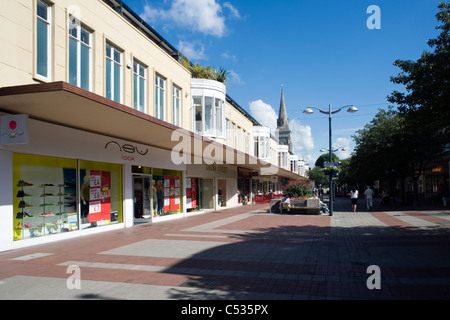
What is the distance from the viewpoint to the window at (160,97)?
1661 centimetres

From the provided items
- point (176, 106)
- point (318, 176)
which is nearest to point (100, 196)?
point (176, 106)

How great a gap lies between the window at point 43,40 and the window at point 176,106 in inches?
325

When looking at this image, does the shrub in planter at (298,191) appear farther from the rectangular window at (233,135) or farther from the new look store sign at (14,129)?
the new look store sign at (14,129)

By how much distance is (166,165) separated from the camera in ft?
58.3

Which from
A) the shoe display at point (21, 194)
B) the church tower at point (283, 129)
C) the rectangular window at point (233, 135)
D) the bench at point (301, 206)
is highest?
the church tower at point (283, 129)

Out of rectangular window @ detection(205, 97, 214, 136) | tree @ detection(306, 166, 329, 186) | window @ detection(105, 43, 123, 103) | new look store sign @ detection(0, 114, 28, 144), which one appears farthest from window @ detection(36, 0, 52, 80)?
tree @ detection(306, 166, 329, 186)

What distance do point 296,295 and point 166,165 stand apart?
13064 mm

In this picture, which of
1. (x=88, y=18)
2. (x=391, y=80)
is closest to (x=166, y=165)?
(x=88, y=18)

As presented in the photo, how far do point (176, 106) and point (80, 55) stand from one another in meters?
7.49

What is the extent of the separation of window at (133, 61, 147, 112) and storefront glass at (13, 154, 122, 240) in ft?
9.36

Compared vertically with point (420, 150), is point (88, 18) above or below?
above

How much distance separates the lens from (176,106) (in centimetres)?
1878

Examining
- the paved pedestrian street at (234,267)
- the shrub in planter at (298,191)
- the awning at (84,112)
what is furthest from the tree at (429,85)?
the shrub in planter at (298,191)

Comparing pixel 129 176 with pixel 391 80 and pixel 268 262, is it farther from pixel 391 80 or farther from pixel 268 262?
pixel 391 80
